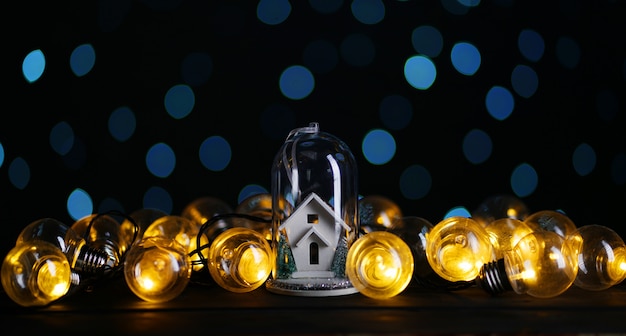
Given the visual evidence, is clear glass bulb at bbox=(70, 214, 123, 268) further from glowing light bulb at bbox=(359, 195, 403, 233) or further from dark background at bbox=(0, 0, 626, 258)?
dark background at bbox=(0, 0, 626, 258)

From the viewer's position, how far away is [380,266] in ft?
2.74

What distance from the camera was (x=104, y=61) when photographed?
166 centimetres

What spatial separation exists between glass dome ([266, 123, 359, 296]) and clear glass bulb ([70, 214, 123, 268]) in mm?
270

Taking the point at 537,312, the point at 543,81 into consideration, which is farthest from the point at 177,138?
the point at 537,312

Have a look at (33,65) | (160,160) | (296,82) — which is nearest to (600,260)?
(296,82)

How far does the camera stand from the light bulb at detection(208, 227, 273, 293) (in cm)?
88

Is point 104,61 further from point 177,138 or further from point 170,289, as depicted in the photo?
point 170,289

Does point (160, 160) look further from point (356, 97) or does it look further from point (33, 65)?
point (356, 97)

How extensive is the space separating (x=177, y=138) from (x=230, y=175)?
0.56 ft

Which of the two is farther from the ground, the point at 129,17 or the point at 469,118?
the point at 129,17

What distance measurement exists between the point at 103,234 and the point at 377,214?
1.66ft

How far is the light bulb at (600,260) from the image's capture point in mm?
900

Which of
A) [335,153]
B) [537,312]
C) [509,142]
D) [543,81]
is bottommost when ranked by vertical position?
[537,312]

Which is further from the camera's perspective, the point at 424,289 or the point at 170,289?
the point at 424,289
